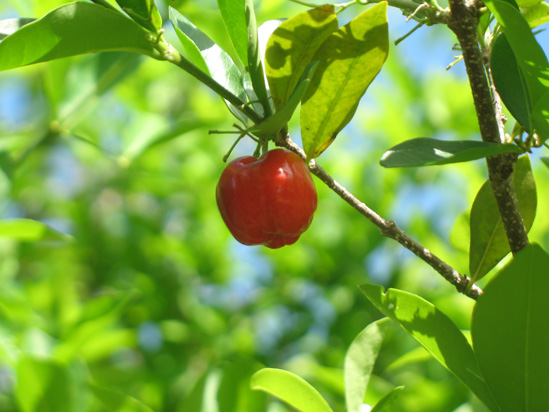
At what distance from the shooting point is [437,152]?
68cm

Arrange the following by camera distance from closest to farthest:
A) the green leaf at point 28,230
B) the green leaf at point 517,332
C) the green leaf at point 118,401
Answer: the green leaf at point 517,332 → the green leaf at point 118,401 → the green leaf at point 28,230

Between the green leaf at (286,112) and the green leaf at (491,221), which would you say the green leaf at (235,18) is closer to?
the green leaf at (286,112)

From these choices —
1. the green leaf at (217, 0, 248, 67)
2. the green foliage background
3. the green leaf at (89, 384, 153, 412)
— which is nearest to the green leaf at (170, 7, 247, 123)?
the green leaf at (217, 0, 248, 67)

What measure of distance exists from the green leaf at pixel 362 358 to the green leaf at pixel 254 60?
0.37 meters

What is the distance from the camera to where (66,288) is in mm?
2861

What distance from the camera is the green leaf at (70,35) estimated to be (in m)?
0.66

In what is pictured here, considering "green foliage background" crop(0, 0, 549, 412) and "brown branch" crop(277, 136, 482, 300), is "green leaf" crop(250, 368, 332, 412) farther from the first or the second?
"green foliage background" crop(0, 0, 549, 412)

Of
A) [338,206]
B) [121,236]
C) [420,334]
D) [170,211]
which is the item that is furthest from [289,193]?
[170,211]

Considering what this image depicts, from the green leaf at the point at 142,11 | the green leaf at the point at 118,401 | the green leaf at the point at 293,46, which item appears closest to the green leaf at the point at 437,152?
the green leaf at the point at 293,46

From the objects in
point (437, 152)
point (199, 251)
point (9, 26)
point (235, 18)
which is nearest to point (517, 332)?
point (437, 152)

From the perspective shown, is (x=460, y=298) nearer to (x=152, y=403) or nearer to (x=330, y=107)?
(x=152, y=403)

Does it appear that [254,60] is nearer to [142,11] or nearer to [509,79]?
[142,11]

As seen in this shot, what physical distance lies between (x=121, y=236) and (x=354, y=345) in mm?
2080

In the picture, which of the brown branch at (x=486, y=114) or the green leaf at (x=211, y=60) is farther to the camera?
the green leaf at (x=211, y=60)
